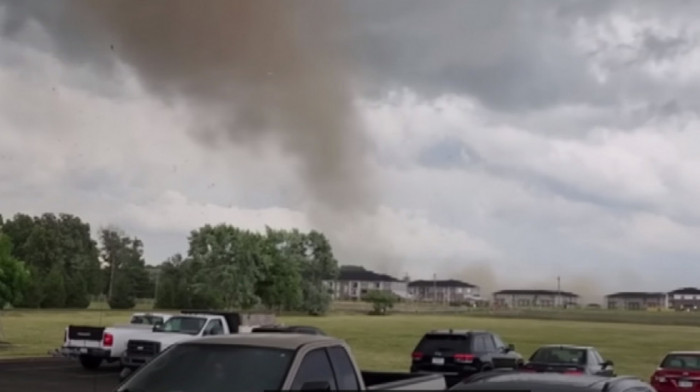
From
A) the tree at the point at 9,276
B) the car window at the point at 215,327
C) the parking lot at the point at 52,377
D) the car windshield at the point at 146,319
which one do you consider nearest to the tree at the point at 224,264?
the tree at the point at 9,276

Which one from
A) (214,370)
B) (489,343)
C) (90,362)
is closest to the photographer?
(214,370)

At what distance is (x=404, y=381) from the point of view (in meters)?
9.16

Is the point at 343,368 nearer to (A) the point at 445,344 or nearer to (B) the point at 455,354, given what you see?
(B) the point at 455,354

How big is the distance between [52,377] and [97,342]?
2.64m

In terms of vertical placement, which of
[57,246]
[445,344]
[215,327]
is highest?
[57,246]

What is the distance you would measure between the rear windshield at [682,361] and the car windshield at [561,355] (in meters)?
2.17

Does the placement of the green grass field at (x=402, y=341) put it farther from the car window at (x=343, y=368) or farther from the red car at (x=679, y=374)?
the car window at (x=343, y=368)

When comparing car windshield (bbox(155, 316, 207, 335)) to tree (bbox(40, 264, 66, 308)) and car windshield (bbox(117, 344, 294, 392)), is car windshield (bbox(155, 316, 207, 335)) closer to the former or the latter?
car windshield (bbox(117, 344, 294, 392))

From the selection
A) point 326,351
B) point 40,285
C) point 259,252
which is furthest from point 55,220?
point 326,351

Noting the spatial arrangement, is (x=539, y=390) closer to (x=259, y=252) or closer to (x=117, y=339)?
(x=117, y=339)

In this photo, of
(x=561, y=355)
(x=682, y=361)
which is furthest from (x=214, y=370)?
(x=682, y=361)

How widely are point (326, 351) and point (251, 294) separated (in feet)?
326

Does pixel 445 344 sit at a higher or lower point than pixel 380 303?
lower

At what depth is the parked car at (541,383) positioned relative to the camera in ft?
21.7
